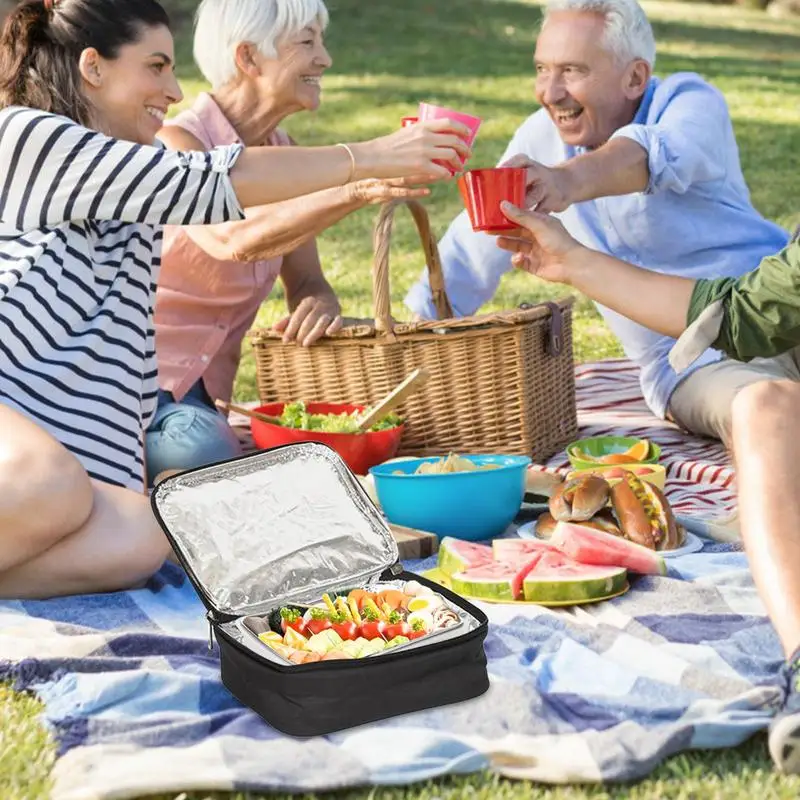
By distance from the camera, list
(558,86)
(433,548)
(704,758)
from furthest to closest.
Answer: (558,86) → (433,548) → (704,758)

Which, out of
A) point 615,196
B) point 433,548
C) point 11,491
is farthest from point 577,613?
point 615,196

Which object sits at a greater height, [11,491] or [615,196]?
[615,196]

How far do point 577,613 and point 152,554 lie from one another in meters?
1.00

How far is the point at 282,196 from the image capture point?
11.4 feet

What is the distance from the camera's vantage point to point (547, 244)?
3.49 m

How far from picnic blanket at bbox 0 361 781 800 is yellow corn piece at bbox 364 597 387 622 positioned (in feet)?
0.75

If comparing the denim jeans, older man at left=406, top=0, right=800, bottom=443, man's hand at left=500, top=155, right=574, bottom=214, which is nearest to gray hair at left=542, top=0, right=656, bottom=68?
older man at left=406, top=0, right=800, bottom=443

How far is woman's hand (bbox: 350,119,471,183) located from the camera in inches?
137

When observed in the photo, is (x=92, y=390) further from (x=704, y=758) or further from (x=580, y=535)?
(x=704, y=758)

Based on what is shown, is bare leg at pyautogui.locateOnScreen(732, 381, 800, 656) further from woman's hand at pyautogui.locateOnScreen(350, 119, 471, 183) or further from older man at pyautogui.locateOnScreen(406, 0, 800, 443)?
older man at pyautogui.locateOnScreen(406, 0, 800, 443)

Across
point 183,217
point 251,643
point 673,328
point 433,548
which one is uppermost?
point 183,217

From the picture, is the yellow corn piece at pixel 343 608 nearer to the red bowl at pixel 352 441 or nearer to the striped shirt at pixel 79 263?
the striped shirt at pixel 79 263

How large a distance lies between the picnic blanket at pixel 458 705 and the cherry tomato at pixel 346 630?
193 mm

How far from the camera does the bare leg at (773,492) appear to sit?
247cm
